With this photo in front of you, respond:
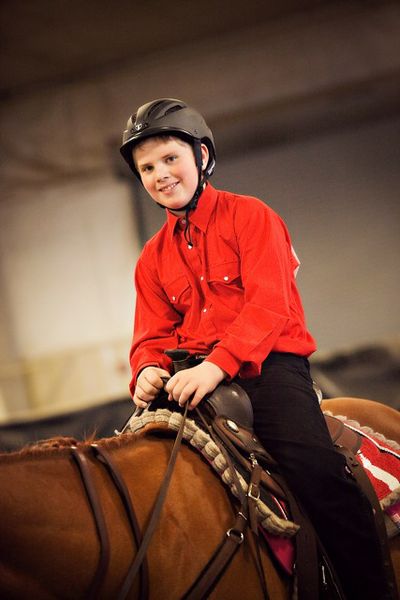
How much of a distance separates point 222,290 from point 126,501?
2.30 ft

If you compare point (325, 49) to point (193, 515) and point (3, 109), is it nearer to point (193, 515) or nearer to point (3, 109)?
point (3, 109)

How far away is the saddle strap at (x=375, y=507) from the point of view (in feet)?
5.97

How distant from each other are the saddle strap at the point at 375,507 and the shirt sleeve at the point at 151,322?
0.61 meters

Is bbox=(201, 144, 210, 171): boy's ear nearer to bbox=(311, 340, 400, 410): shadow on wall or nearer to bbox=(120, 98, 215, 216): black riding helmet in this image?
bbox=(120, 98, 215, 216): black riding helmet

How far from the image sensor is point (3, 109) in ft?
28.5

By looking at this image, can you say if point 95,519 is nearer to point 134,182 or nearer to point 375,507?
point 375,507

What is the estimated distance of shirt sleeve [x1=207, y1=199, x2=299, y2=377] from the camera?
5.82 ft

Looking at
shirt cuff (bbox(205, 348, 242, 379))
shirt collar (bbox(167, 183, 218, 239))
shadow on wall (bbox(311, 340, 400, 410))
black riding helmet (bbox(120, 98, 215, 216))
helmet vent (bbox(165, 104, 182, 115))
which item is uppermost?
helmet vent (bbox(165, 104, 182, 115))

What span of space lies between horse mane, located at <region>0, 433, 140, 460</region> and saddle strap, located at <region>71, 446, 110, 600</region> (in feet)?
0.11

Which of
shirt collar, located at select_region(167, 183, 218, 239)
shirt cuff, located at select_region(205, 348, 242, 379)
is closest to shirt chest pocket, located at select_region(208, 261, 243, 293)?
shirt collar, located at select_region(167, 183, 218, 239)

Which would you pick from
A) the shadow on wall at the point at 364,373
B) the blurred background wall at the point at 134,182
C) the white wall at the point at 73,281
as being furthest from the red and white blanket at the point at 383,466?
the white wall at the point at 73,281

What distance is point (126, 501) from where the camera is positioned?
5.00 ft

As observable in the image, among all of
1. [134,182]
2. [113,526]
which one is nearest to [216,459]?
[113,526]

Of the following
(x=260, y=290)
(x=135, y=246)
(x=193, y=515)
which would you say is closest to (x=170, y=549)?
(x=193, y=515)
